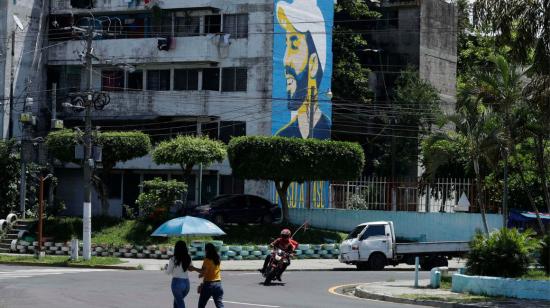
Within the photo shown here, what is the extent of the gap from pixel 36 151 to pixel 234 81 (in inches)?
465

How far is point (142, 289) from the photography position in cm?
2433

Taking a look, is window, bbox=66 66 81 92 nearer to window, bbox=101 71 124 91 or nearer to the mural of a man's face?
window, bbox=101 71 124 91

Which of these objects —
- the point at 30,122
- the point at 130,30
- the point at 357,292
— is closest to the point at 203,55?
the point at 130,30

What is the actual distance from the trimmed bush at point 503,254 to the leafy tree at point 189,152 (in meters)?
20.5

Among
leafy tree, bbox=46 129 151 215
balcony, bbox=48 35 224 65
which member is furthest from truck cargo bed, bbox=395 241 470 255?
balcony, bbox=48 35 224 65

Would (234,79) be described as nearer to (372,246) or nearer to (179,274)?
(372,246)

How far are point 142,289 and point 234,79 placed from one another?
91.1 ft

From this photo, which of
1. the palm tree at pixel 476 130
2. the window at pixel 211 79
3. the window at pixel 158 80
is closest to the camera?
the palm tree at pixel 476 130

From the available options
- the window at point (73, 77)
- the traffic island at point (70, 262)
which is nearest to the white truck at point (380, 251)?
the traffic island at point (70, 262)

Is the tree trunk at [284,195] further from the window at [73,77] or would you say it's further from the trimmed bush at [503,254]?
the trimmed bush at [503,254]

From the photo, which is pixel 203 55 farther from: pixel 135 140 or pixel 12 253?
pixel 12 253

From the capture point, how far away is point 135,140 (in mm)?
44219

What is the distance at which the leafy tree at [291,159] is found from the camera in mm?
42281

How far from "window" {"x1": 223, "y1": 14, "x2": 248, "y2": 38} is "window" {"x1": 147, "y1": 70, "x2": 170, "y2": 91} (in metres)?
4.33
